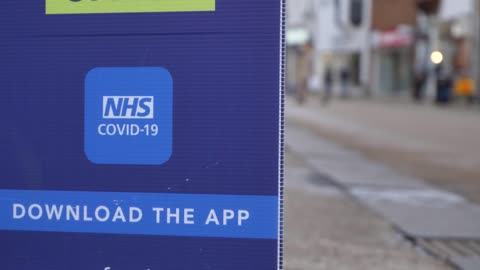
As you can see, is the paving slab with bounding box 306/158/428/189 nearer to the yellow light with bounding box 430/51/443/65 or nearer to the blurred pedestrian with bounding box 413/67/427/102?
the yellow light with bounding box 430/51/443/65

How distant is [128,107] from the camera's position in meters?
2.53

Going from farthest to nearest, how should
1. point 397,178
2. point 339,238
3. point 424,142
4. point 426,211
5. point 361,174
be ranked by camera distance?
point 424,142, point 361,174, point 397,178, point 426,211, point 339,238

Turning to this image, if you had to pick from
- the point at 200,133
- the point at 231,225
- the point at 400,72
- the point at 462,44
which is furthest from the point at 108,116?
the point at 400,72

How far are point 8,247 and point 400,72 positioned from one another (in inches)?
1634

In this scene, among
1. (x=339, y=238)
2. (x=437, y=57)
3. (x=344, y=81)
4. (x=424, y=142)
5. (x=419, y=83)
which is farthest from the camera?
(x=344, y=81)

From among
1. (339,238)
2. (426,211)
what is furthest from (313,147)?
(339,238)

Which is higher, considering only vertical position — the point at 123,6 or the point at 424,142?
the point at 123,6

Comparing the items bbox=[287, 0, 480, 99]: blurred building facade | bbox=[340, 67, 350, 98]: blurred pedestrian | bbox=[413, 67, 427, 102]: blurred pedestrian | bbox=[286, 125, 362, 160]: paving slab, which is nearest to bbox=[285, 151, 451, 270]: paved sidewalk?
bbox=[286, 125, 362, 160]: paving slab

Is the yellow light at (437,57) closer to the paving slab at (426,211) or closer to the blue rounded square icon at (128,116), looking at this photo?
the paving slab at (426,211)

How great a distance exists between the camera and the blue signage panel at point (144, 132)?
2.46 m

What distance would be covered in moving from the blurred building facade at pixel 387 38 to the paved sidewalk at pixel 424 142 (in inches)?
336

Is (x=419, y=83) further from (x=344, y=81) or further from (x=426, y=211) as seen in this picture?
(x=426, y=211)

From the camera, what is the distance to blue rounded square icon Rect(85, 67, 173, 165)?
251cm

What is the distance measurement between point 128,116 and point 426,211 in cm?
483
